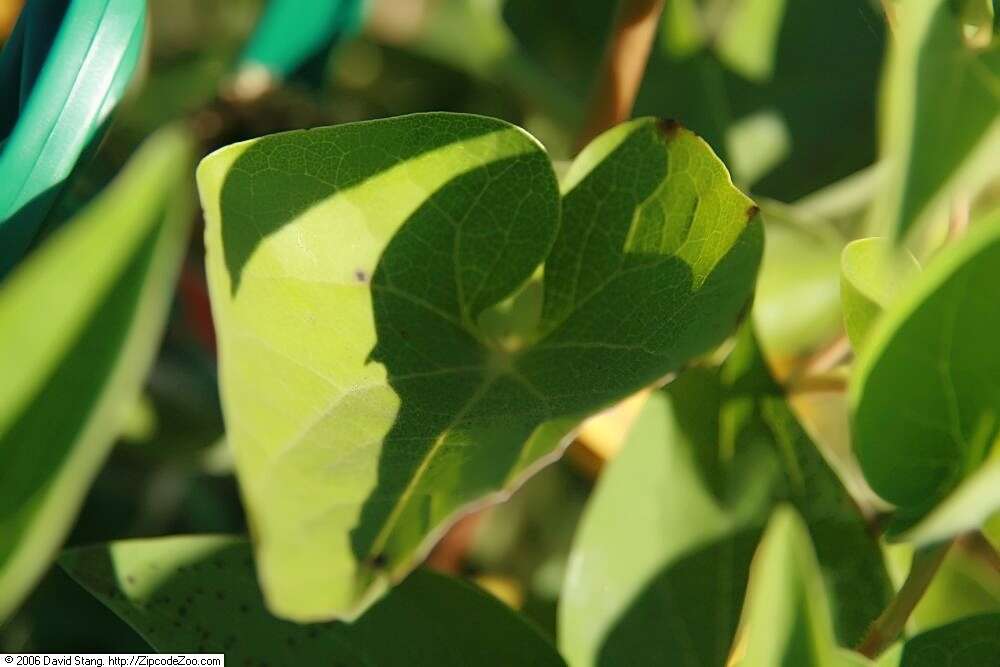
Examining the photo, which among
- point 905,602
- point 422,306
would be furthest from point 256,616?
point 905,602

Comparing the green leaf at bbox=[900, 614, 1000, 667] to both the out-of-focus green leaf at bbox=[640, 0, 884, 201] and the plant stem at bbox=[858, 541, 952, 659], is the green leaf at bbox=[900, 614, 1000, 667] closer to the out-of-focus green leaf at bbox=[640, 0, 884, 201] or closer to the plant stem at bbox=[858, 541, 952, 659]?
the plant stem at bbox=[858, 541, 952, 659]

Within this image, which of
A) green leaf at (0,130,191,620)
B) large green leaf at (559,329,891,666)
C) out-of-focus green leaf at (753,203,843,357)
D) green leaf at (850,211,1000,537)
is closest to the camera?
green leaf at (0,130,191,620)

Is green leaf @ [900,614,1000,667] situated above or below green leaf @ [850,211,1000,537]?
below

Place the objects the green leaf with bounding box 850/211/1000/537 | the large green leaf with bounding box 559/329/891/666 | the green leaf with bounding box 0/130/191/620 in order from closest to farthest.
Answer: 1. the green leaf with bounding box 0/130/191/620
2. the green leaf with bounding box 850/211/1000/537
3. the large green leaf with bounding box 559/329/891/666

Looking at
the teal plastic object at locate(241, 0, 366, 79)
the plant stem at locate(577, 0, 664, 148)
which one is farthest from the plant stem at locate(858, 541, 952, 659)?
the teal plastic object at locate(241, 0, 366, 79)

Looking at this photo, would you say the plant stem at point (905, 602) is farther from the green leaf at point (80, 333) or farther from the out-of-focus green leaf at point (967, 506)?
the green leaf at point (80, 333)

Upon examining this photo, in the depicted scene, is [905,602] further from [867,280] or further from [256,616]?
[256,616]

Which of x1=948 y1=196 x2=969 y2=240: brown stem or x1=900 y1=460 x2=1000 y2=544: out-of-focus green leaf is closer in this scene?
Result: x1=900 y1=460 x2=1000 y2=544: out-of-focus green leaf
